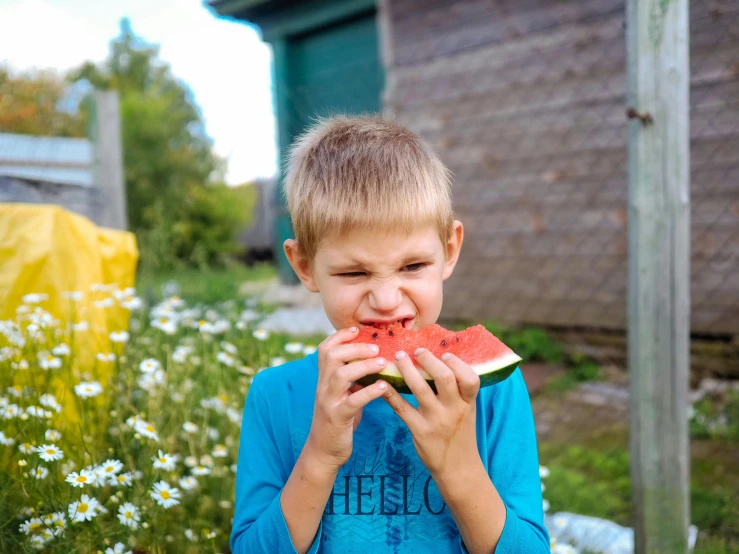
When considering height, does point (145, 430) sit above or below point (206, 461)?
above

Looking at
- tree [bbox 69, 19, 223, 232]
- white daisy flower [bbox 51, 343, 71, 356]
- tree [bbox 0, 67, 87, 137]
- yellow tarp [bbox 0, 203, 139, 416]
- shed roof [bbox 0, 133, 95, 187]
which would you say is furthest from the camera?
tree [bbox 69, 19, 223, 232]

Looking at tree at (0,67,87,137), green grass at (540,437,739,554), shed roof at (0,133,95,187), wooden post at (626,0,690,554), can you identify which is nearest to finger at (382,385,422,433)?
wooden post at (626,0,690,554)

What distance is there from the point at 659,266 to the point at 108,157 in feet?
13.5

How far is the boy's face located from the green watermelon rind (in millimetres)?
171

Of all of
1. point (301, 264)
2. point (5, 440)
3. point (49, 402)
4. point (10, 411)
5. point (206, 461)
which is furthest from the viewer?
point (206, 461)

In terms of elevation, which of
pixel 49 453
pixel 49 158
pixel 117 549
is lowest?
pixel 117 549

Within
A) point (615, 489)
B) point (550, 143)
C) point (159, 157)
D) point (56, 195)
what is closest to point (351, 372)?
point (615, 489)

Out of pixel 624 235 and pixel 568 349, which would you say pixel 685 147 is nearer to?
pixel 624 235

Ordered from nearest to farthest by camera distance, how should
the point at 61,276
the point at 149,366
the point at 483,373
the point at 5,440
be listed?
the point at 483,373 < the point at 5,440 < the point at 149,366 < the point at 61,276

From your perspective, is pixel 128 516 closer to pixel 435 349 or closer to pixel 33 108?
pixel 435 349

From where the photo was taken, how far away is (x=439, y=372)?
1.31 m

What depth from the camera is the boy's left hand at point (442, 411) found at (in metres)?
1.32

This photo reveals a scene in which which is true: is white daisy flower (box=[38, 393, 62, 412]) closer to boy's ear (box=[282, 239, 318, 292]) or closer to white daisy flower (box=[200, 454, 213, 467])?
white daisy flower (box=[200, 454, 213, 467])

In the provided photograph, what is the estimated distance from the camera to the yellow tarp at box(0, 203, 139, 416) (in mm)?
3041
